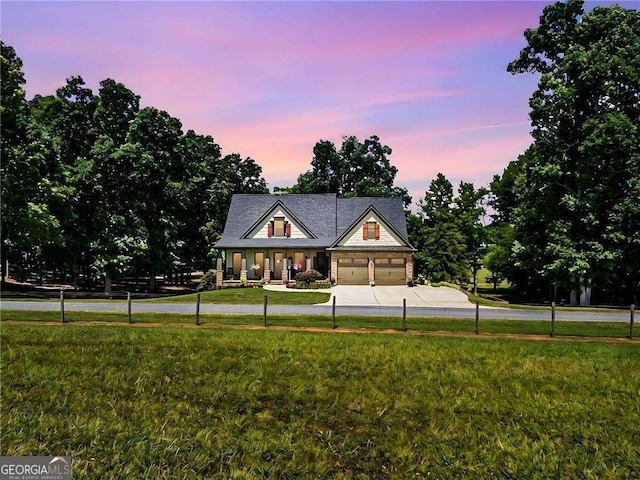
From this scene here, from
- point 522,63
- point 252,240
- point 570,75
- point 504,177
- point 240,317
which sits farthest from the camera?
point 504,177

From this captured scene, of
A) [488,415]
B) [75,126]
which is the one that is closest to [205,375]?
[488,415]

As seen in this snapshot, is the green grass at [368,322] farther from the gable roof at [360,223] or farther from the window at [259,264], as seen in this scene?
the window at [259,264]

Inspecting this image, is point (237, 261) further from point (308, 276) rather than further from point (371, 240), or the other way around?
point (371, 240)

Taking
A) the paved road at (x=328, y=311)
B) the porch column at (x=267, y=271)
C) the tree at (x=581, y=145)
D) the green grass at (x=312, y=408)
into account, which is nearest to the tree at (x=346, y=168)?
the porch column at (x=267, y=271)

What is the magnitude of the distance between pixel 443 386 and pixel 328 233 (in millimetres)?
35066

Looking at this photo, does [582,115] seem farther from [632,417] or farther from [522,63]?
[632,417]

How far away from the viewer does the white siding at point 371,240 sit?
136 ft

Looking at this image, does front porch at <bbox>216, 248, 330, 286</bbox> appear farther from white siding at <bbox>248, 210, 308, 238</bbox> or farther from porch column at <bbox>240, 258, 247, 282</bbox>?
white siding at <bbox>248, 210, 308, 238</bbox>

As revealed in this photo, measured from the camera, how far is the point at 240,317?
742 inches

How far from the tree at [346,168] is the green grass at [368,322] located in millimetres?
46464

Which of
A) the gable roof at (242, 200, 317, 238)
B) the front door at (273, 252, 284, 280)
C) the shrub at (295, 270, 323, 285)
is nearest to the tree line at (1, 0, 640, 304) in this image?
the gable roof at (242, 200, 317, 238)

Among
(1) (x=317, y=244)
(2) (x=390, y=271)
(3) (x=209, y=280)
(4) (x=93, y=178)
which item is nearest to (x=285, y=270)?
(1) (x=317, y=244)

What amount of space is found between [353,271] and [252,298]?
45.7 ft

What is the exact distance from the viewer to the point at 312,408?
8.67 meters
